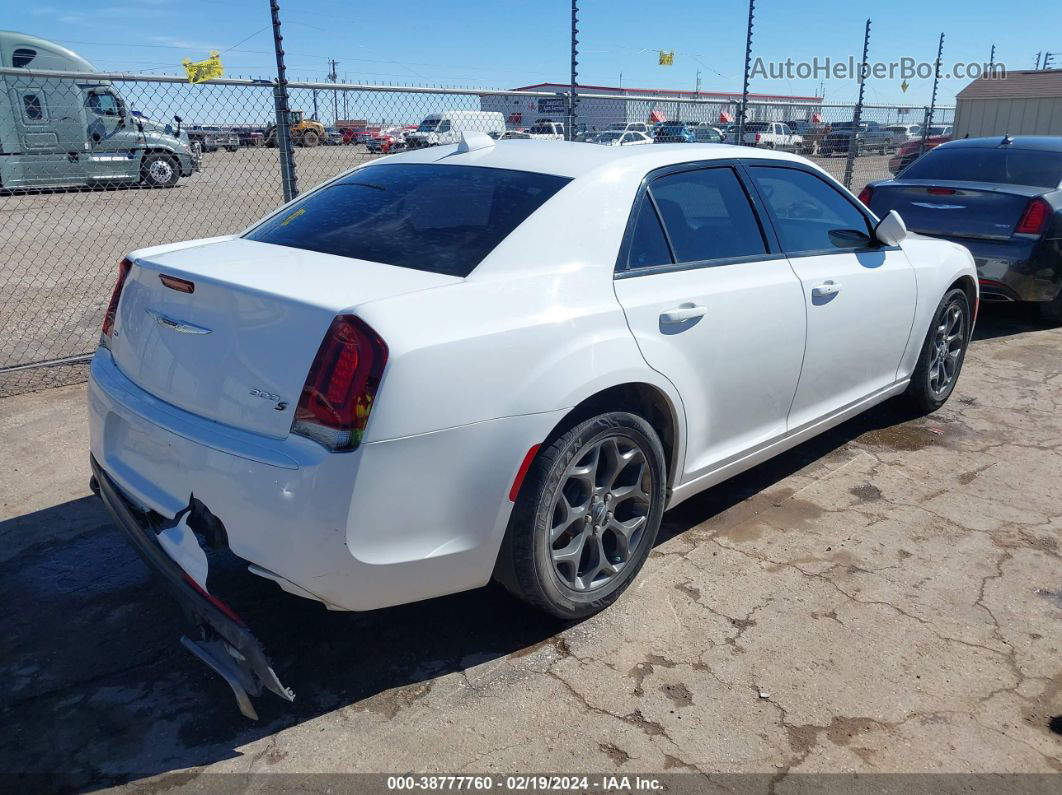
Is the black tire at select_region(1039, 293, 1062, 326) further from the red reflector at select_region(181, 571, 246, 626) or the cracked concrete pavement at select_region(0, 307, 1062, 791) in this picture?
the red reflector at select_region(181, 571, 246, 626)

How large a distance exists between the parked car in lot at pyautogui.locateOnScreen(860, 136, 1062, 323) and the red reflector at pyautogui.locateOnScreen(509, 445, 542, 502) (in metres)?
5.68

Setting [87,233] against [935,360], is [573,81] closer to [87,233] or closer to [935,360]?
[935,360]

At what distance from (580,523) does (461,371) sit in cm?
81

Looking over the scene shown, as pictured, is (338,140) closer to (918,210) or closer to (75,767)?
(918,210)


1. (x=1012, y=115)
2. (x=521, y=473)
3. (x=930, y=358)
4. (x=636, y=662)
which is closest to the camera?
(x=521, y=473)

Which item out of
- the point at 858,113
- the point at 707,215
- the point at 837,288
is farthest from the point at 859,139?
the point at 707,215

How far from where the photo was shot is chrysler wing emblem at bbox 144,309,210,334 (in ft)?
8.29

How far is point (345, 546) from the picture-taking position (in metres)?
2.27

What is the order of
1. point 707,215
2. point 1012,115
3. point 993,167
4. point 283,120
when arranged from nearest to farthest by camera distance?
point 707,215 < point 283,120 < point 993,167 < point 1012,115

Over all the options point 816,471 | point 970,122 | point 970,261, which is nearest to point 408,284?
point 816,471

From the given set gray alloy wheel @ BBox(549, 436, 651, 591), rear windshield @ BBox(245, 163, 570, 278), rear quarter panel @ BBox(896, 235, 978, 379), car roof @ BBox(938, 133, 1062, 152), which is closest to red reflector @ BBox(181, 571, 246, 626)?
gray alloy wheel @ BBox(549, 436, 651, 591)

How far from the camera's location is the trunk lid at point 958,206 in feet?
22.2

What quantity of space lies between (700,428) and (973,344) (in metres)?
4.82

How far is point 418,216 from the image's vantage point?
3031 mm
